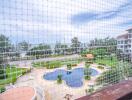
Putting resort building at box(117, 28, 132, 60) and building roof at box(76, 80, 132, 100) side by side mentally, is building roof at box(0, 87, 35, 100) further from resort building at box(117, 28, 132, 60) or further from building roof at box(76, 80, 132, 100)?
resort building at box(117, 28, 132, 60)

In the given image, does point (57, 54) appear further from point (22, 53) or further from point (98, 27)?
point (98, 27)

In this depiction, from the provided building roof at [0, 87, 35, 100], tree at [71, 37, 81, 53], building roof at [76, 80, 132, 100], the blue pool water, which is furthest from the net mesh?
Result: the blue pool water

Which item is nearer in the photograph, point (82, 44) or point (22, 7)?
point (22, 7)

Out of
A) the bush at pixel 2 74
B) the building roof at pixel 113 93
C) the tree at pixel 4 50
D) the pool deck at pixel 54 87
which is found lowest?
the pool deck at pixel 54 87

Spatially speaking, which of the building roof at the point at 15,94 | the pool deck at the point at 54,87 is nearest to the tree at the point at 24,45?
the building roof at the point at 15,94

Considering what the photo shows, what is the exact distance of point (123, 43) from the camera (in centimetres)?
271

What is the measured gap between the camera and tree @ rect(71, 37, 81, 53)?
2.04m

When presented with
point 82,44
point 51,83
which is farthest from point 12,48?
point 51,83

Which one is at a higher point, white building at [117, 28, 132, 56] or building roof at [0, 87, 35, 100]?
white building at [117, 28, 132, 56]

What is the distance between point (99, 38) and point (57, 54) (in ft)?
1.65

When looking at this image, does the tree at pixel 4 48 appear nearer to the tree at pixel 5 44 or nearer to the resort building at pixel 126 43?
the tree at pixel 5 44

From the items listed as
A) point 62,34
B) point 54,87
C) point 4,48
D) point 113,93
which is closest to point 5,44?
point 4,48

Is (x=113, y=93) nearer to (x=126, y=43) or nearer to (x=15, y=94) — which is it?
(x=15, y=94)

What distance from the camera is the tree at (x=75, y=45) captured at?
204 cm
